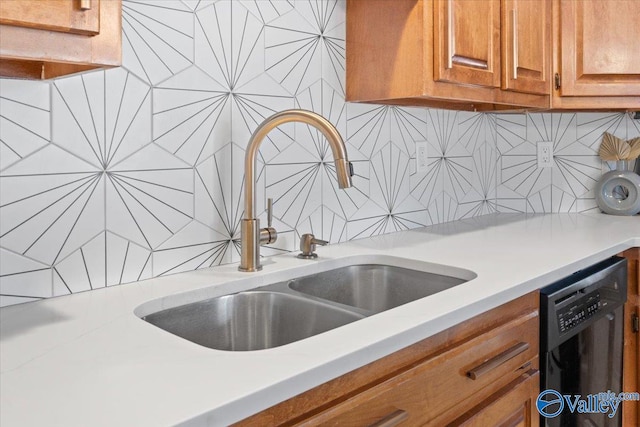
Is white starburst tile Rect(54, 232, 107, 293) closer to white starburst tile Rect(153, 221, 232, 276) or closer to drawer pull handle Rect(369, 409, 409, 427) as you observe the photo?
white starburst tile Rect(153, 221, 232, 276)

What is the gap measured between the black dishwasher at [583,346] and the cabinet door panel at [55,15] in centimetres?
111

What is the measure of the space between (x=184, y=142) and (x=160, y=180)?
110mm

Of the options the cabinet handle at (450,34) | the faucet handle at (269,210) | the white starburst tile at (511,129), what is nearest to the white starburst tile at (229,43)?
the faucet handle at (269,210)

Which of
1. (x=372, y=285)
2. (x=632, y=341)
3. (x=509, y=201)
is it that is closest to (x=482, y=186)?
(x=509, y=201)

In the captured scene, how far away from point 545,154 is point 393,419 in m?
1.97

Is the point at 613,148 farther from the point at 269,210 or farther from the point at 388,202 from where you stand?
the point at 269,210

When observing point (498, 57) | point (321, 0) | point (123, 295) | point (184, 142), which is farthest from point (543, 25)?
point (123, 295)

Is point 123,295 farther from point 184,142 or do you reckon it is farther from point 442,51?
point 442,51

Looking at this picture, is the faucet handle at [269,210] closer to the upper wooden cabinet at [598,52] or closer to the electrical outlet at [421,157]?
the electrical outlet at [421,157]

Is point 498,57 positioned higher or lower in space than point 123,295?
higher

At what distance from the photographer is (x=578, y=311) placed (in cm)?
142

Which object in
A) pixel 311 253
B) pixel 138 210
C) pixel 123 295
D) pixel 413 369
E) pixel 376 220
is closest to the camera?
pixel 413 369

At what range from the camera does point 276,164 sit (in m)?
1.55

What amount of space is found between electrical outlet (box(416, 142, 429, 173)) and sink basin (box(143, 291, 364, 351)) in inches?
39.6
